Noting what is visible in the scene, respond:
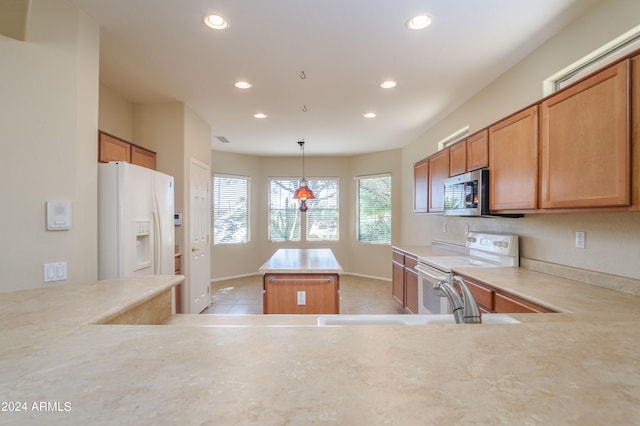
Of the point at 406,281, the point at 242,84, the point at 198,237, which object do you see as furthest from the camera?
the point at 198,237

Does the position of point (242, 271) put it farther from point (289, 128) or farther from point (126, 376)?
point (126, 376)

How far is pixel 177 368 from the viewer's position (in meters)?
0.70

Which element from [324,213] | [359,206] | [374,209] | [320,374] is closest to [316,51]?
[320,374]

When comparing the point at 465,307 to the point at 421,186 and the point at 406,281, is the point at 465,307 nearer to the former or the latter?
the point at 406,281

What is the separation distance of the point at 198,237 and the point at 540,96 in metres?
4.03

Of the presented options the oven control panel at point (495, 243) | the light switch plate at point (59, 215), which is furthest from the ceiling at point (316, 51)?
the oven control panel at point (495, 243)

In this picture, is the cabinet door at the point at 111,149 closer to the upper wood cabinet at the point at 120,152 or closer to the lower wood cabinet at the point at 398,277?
the upper wood cabinet at the point at 120,152

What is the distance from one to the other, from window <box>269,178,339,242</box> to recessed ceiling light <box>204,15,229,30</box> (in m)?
4.75

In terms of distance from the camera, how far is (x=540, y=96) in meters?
2.42

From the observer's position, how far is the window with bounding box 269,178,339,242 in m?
6.87

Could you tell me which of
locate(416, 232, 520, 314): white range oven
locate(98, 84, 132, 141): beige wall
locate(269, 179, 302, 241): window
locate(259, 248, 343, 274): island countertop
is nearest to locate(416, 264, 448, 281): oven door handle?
locate(416, 232, 520, 314): white range oven

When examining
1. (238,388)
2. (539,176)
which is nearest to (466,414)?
(238,388)

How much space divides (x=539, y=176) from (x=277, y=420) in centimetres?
224

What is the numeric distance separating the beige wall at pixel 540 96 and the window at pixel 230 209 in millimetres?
4594
